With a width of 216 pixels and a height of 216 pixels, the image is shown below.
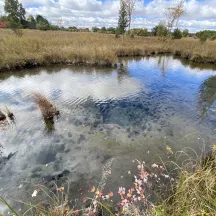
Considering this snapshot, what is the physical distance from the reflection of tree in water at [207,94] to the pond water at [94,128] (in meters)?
0.04

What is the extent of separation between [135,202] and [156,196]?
1.22 ft

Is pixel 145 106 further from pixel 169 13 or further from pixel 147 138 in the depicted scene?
pixel 169 13

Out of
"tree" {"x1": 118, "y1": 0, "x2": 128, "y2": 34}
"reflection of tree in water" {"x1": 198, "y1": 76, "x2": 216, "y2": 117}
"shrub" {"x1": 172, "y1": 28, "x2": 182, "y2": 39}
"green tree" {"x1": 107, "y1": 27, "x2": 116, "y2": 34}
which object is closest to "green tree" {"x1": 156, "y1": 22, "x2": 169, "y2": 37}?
"shrub" {"x1": 172, "y1": 28, "x2": 182, "y2": 39}

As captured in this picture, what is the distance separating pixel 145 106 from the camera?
5.30 metres

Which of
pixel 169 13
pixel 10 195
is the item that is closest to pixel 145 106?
pixel 10 195

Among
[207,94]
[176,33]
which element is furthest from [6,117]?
[176,33]

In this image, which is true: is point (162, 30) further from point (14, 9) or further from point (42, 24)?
point (14, 9)

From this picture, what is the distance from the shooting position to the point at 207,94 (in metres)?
6.66

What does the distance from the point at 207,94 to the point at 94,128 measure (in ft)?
18.4

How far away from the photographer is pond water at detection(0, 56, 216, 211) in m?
2.83

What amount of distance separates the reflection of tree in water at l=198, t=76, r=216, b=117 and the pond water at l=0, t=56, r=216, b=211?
0.04 m

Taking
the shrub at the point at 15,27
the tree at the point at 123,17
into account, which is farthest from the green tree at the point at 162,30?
the shrub at the point at 15,27

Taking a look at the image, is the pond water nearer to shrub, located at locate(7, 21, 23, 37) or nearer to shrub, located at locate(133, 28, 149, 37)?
shrub, located at locate(7, 21, 23, 37)

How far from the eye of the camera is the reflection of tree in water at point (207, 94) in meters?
5.52
